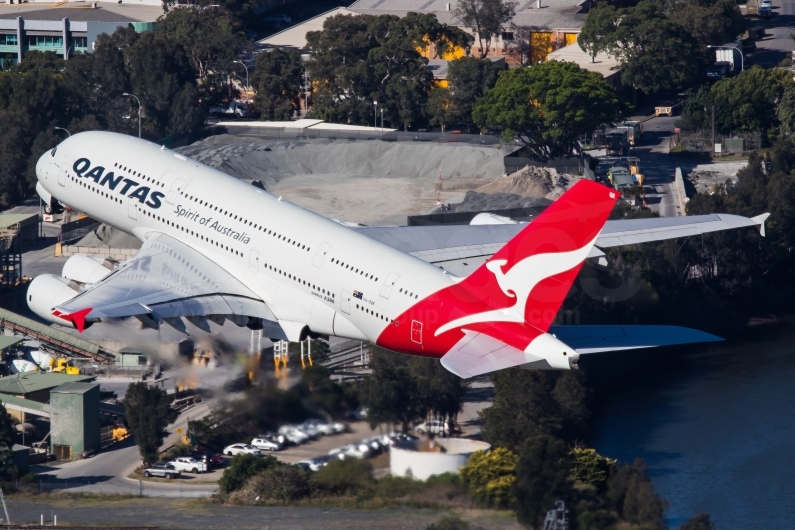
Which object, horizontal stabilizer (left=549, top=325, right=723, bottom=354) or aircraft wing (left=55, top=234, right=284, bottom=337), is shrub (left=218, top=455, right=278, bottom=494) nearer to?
aircraft wing (left=55, top=234, right=284, bottom=337)

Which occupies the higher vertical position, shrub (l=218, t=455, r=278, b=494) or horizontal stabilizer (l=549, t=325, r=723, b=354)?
horizontal stabilizer (l=549, t=325, r=723, b=354)

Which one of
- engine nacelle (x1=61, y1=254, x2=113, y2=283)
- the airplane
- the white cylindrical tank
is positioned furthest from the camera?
engine nacelle (x1=61, y1=254, x2=113, y2=283)

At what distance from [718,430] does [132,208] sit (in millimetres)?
35820

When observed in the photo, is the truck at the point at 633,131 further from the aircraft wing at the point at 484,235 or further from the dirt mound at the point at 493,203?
the aircraft wing at the point at 484,235

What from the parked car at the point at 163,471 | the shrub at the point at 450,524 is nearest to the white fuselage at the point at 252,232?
the shrub at the point at 450,524

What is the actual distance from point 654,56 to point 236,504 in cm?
10336

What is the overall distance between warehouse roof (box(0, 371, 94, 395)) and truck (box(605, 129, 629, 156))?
73.5m

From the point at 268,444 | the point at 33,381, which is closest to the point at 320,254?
the point at 268,444

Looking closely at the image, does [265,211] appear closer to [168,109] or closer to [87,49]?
[168,109]

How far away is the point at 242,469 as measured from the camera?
68312 millimetres

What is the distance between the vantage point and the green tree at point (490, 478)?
62.1m

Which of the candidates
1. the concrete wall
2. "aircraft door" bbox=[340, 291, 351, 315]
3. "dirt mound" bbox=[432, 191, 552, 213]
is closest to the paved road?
"dirt mound" bbox=[432, 191, 552, 213]

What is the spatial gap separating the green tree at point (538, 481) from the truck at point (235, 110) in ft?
335

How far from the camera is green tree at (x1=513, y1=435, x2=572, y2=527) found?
61375mm
